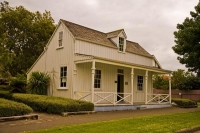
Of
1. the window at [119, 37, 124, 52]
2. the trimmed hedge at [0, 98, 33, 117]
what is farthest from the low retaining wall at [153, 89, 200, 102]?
the trimmed hedge at [0, 98, 33, 117]

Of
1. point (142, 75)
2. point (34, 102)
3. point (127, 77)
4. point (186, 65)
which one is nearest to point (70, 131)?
point (34, 102)

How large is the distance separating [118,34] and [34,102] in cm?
996

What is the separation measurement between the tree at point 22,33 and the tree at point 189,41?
21288 millimetres

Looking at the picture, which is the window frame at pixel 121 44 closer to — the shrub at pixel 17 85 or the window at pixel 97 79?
the window at pixel 97 79

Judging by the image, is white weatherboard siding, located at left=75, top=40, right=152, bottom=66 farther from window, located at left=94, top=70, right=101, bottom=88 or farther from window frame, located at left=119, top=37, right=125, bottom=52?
window, located at left=94, top=70, right=101, bottom=88

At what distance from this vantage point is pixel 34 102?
14734mm

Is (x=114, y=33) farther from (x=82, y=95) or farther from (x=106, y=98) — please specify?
(x=82, y=95)

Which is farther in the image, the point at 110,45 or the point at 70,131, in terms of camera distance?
the point at 110,45

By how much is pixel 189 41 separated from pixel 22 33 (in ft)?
79.0

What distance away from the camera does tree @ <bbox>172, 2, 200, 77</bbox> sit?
1535cm

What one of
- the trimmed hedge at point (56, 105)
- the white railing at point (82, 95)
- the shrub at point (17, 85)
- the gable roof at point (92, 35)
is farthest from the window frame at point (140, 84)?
the shrub at point (17, 85)

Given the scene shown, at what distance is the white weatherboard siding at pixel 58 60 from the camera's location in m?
17.5

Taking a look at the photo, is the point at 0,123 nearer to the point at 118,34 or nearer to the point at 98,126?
the point at 98,126

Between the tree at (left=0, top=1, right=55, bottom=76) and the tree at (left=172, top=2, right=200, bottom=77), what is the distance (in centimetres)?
2129
